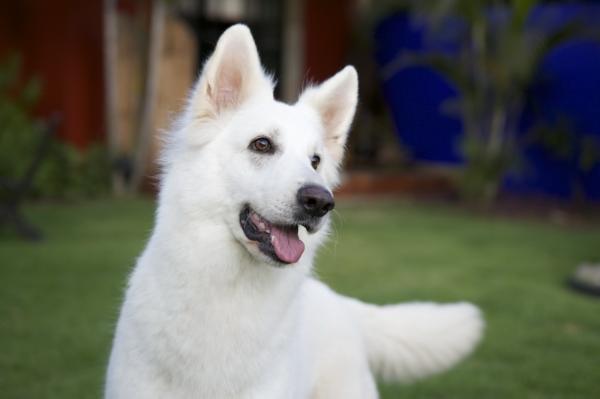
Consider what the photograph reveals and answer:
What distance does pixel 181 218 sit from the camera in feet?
8.66

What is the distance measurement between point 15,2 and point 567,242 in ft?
29.2

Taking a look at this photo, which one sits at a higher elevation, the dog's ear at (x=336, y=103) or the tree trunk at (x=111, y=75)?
the dog's ear at (x=336, y=103)

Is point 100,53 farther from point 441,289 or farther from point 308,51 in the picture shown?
point 441,289

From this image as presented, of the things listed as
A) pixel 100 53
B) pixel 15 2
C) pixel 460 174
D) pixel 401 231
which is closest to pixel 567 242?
pixel 401 231

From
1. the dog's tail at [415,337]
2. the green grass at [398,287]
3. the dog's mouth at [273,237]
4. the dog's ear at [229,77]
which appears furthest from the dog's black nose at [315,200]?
the green grass at [398,287]

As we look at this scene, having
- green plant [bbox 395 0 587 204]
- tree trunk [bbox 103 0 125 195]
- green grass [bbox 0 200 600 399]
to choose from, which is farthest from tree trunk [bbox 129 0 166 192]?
green plant [bbox 395 0 587 204]

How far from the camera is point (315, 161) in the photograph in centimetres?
292

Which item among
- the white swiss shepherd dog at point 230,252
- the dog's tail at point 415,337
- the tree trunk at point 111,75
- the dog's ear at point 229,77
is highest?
the dog's ear at point 229,77

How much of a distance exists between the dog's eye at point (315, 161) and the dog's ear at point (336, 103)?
0.20 metres

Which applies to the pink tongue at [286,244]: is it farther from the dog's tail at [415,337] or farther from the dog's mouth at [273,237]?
the dog's tail at [415,337]

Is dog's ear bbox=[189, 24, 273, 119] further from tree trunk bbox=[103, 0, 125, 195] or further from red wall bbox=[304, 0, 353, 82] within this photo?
red wall bbox=[304, 0, 353, 82]

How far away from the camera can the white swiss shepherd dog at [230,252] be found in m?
2.55

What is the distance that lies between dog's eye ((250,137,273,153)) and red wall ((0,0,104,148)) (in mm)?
8996

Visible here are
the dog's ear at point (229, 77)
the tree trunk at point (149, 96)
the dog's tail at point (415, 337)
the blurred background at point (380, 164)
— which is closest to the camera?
the dog's ear at point (229, 77)
